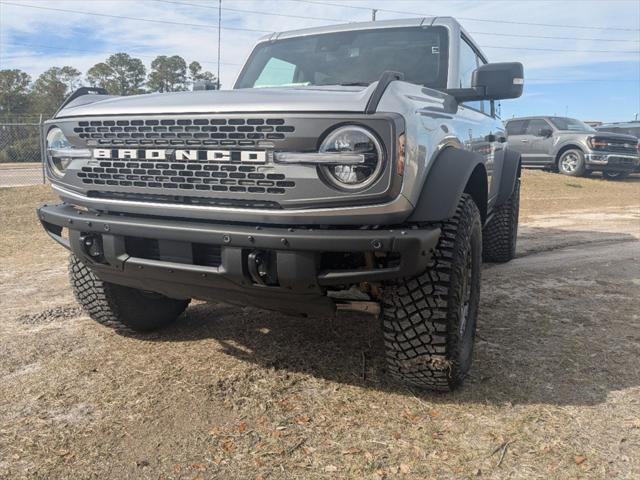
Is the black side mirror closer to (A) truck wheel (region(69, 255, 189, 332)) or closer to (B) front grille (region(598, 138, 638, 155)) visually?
(A) truck wheel (region(69, 255, 189, 332))

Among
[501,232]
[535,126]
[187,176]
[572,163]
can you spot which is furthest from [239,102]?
[535,126]

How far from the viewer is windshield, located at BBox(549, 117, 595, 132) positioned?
653 inches

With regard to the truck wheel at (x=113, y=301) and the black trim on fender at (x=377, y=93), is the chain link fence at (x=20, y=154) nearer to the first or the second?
the truck wheel at (x=113, y=301)

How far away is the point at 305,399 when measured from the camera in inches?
108

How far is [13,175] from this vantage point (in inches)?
658

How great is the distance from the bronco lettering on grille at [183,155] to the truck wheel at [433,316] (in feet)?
2.74

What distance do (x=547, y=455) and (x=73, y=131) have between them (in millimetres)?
2626

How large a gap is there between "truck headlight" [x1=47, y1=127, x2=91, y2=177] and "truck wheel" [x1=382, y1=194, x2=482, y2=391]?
1.71m

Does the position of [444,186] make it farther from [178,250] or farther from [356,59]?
[356,59]

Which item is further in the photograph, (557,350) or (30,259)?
(30,259)

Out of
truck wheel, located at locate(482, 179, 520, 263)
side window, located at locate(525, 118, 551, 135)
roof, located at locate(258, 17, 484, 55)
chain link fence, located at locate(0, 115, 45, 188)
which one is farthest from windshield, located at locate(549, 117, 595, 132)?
chain link fence, located at locate(0, 115, 45, 188)

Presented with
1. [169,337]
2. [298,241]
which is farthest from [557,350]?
[169,337]

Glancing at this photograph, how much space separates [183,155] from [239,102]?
0.35m

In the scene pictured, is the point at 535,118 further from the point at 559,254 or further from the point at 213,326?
the point at 213,326
